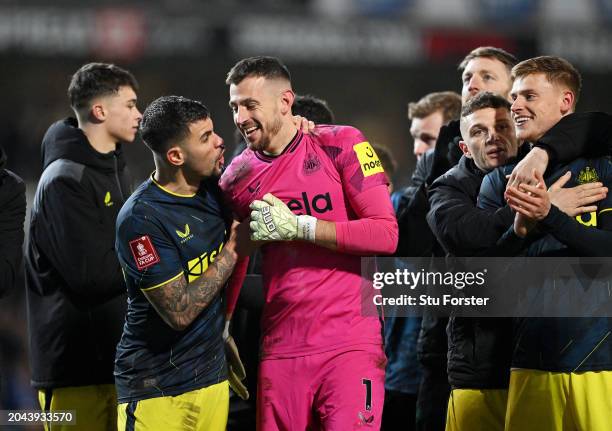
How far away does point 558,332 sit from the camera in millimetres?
3619

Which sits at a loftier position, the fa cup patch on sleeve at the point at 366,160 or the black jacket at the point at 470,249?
the fa cup patch on sleeve at the point at 366,160

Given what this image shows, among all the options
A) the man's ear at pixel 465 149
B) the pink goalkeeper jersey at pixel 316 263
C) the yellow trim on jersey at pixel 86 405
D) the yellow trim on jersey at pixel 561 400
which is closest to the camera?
the yellow trim on jersey at pixel 561 400

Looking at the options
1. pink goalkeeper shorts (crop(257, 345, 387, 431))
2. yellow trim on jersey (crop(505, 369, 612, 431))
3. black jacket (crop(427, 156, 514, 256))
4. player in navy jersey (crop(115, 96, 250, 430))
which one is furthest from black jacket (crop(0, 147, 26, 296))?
yellow trim on jersey (crop(505, 369, 612, 431))

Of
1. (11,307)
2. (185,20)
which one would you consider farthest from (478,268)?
(185,20)

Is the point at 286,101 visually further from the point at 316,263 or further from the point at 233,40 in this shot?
the point at 233,40

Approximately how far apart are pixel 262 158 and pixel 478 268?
1.07m

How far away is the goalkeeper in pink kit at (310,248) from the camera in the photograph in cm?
358

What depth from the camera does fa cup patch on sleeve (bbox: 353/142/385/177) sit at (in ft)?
12.2

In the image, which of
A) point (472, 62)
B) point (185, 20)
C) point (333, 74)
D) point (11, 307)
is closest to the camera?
point (472, 62)

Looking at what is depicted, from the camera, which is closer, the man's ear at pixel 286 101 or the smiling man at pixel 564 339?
the smiling man at pixel 564 339

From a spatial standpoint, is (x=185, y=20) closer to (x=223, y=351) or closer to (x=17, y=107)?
(x=17, y=107)

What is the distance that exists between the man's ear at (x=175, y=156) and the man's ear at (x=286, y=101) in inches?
17.9

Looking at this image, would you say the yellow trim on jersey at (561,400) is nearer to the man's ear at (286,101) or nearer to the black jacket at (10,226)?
the man's ear at (286,101)

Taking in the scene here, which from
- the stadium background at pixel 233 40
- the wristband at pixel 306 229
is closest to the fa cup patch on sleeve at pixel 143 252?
the wristband at pixel 306 229
